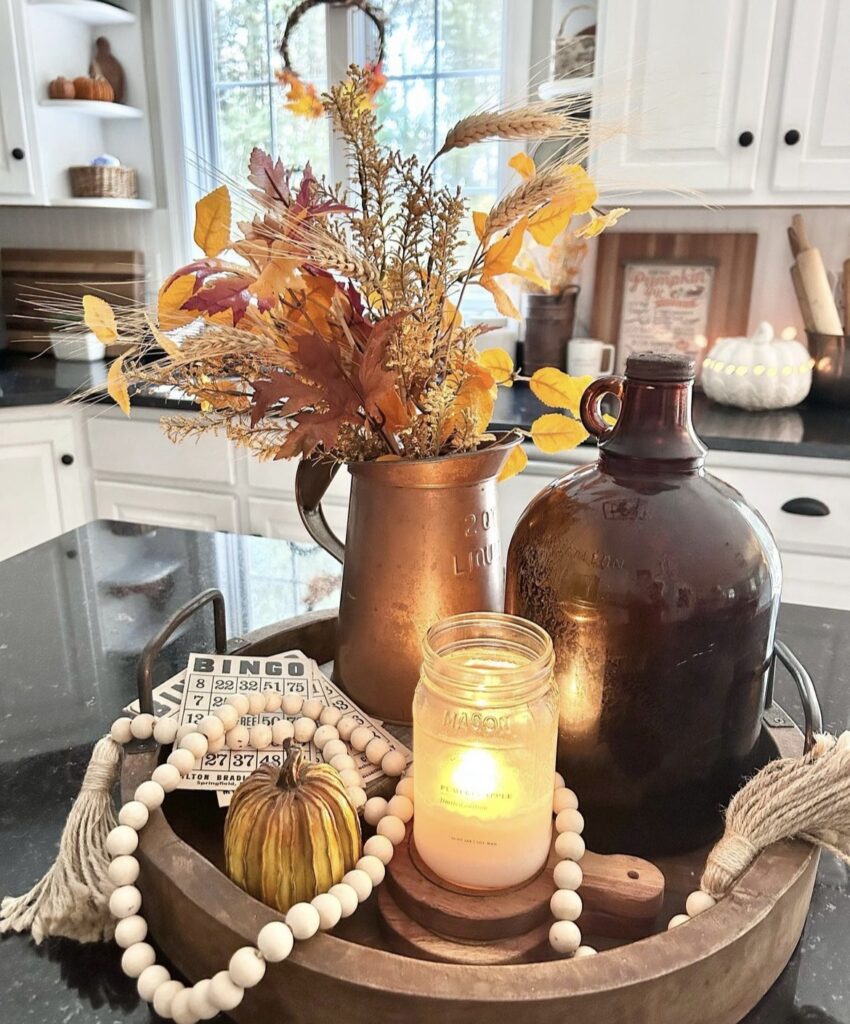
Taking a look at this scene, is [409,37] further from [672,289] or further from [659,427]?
[659,427]

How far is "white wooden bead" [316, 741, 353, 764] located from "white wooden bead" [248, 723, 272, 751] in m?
0.04

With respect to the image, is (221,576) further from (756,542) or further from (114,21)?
(114,21)

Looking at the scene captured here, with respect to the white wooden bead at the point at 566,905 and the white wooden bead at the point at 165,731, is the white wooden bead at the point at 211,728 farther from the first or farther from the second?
the white wooden bead at the point at 566,905

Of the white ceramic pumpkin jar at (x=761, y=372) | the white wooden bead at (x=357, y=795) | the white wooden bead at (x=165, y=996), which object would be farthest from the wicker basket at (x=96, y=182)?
the white wooden bead at (x=165, y=996)

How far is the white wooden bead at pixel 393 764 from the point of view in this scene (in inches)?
23.4

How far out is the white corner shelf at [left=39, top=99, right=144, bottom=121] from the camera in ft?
7.73

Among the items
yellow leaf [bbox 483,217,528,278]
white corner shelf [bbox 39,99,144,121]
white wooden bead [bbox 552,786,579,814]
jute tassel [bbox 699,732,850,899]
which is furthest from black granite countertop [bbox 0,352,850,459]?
jute tassel [bbox 699,732,850,899]

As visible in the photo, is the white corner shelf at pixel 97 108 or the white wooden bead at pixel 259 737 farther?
the white corner shelf at pixel 97 108

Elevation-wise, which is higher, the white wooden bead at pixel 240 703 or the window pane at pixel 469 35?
the window pane at pixel 469 35

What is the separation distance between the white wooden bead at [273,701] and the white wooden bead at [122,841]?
0.55ft

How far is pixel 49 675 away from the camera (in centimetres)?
83

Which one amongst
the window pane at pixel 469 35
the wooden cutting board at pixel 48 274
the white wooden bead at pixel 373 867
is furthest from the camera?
the wooden cutting board at pixel 48 274

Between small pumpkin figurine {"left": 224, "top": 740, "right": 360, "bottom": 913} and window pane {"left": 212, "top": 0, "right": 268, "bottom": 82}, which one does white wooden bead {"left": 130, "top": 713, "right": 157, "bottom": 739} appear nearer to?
small pumpkin figurine {"left": 224, "top": 740, "right": 360, "bottom": 913}

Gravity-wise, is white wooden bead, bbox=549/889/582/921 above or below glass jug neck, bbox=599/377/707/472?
below
